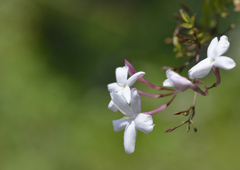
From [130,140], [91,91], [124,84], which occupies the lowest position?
[130,140]

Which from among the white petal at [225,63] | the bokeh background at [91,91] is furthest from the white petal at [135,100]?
the bokeh background at [91,91]

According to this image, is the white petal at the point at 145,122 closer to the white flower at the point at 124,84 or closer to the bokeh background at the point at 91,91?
the white flower at the point at 124,84

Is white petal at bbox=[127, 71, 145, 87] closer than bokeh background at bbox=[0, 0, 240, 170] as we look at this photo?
Yes

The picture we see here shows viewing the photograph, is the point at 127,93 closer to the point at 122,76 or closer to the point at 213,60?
the point at 122,76

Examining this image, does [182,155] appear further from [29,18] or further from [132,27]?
[29,18]

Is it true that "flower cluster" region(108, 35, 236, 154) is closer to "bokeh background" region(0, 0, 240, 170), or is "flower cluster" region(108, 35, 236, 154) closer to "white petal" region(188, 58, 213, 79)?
"white petal" region(188, 58, 213, 79)

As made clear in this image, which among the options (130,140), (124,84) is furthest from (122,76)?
(130,140)

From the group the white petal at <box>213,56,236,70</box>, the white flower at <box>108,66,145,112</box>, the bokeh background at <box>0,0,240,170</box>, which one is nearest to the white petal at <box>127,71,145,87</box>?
the white flower at <box>108,66,145,112</box>
